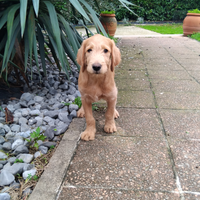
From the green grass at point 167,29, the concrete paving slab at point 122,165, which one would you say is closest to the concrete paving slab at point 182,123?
the concrete paving slab at point 122,165

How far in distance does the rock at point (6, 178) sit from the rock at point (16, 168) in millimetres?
47

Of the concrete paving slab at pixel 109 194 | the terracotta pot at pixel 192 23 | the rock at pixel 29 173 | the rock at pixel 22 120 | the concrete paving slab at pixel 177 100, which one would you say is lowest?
the concrete paving slab at pixel 177 100

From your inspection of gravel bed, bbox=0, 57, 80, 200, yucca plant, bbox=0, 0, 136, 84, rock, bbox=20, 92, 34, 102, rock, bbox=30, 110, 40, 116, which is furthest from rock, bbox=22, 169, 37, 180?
rock, bbox=20, 92, 34, 102

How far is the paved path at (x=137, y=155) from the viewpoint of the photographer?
1.50m

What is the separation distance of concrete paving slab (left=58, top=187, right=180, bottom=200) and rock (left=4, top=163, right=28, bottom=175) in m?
0.42

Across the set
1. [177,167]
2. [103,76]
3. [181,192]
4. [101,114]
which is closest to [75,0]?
[103,76]

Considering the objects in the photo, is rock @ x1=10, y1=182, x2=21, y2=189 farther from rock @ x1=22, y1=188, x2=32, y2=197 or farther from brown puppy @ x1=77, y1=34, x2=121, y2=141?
brown puppy @ x1=77, y1=34, x2=121, y2=141

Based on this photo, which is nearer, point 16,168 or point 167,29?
point 16,168

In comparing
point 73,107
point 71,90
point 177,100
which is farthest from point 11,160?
point 177,100

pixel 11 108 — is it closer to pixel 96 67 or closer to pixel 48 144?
pixel 48 144

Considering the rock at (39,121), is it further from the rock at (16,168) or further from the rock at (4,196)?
the rock at (4,196)

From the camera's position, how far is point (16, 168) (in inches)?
65.9

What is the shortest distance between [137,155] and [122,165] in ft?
0.66

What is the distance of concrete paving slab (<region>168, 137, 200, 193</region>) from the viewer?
61.6 inches
